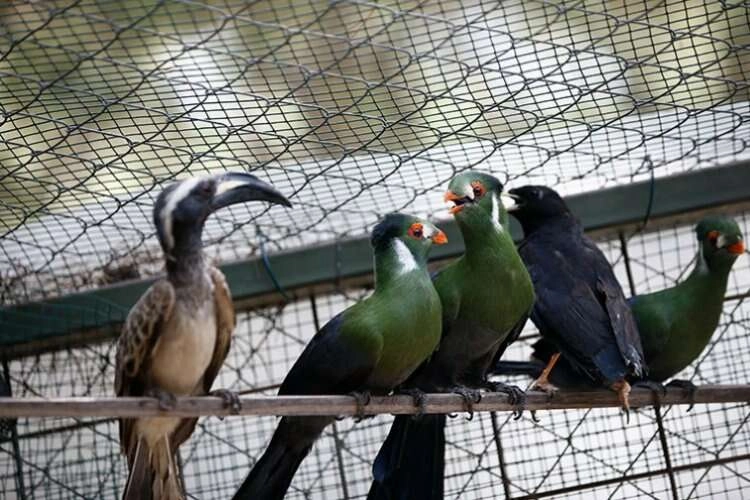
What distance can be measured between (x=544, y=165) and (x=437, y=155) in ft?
1.63

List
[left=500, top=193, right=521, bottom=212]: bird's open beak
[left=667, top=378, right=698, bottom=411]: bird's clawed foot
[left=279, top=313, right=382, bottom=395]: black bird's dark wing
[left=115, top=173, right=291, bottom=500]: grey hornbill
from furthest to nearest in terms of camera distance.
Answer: [left=500, top=193, right=521, bottom=212]: bird's open beak → [left=667, top=378, right=698, bottom=411]: bird's clawed foot → [left=279, top=313, right=382, bottom=395]: black bird's dark wing → [left=115, top=173, right=291, bottom=500]: grey hornbill

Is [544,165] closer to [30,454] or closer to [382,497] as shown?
[382,497]

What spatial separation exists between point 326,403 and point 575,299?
45.4 inches

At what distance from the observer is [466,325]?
4.45 m

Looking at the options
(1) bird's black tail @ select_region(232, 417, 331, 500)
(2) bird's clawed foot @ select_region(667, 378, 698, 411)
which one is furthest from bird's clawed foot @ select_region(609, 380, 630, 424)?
(1) bird's black tail @ select_region(232, 417, 331, 500)

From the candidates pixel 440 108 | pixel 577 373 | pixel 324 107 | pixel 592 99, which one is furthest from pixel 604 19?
pixel 577 373

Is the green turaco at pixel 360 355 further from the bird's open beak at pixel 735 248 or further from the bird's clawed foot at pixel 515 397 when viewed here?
the bird's open beak at pixel 735 248

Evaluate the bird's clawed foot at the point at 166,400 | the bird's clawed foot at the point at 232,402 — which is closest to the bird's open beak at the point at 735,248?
the bird's clawed foot at the point at 232,402

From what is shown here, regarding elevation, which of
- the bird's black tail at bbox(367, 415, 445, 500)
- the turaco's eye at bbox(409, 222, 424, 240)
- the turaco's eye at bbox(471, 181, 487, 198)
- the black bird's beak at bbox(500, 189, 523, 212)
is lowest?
the bird's black tail at bbox(367, 415, 445, 500)

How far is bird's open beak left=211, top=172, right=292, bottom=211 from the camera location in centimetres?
370

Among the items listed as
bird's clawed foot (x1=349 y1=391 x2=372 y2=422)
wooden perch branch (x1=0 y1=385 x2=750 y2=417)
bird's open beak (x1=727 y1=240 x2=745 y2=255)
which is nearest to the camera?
wooden perch branch (x1=0 y1=385 x2=750 y2=417)

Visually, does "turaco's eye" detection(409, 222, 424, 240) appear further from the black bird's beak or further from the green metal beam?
the green metal beam

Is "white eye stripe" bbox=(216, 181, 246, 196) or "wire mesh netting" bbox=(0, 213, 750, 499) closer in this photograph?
"white eye stripe" bbox=(216, 181, 246, 196)

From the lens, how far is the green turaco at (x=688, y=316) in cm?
475
